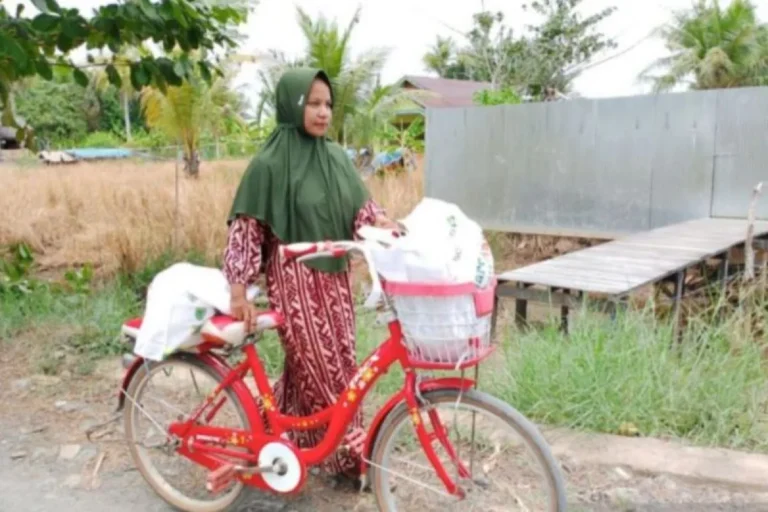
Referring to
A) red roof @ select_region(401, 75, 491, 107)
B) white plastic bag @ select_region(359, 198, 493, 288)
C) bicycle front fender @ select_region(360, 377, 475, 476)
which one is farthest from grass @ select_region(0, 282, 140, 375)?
red roof @ select_region(401, 75, 491, 107)

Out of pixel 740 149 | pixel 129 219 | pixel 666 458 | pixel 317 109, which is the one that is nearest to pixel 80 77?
pixel 317 109

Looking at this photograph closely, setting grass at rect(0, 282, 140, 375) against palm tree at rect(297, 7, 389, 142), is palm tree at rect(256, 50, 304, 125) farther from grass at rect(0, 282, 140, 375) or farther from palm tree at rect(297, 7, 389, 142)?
grass at rect(0, 282, 140, 375)

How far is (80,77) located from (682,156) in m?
7.12

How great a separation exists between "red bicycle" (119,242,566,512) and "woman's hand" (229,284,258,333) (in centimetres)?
3

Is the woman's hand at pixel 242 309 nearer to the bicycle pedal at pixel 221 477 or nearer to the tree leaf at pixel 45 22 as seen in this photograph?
the bicycle pedal at pixel 221 477

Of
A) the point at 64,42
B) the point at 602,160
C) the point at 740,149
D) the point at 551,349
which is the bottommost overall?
the point at 551,349

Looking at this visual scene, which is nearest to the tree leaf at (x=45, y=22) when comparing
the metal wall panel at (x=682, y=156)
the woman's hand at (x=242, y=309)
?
the woman's hand at (x=242, y=309)

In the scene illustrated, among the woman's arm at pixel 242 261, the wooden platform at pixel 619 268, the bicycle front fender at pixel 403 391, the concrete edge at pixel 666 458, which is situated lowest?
the concrete edge at pixel 666 458

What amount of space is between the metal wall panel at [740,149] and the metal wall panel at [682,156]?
0.11 meters

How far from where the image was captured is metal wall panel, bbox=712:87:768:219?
8.75 m

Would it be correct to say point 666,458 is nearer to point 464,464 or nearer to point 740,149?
point 464,464

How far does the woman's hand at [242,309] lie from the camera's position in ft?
8.54

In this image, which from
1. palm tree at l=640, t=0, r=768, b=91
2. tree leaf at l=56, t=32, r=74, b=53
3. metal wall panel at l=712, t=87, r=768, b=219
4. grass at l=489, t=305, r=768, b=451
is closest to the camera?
grass at l=489, t=305, r=768, b=451

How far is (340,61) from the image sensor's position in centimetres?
1419
